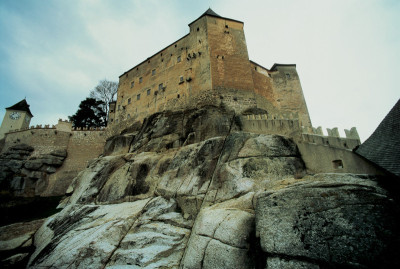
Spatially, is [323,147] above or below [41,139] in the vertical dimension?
below

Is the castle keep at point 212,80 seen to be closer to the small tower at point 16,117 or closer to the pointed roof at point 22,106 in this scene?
the small tower at point 16,117

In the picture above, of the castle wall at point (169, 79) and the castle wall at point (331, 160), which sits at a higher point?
the castle wall at point (169, 79)

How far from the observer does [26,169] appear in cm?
2327

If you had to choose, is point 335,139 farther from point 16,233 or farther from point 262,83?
point 16,233

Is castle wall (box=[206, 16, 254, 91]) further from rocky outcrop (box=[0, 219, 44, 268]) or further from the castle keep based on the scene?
rocky outcrop (box=[0, 219, 44, 268])

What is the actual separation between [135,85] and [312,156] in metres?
21.7

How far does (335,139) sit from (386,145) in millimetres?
3050

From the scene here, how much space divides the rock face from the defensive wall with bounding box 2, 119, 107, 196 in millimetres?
7944

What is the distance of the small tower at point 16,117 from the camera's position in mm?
32250

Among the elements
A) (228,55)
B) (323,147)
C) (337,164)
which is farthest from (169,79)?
(337,164)

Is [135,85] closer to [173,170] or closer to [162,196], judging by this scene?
[173,170]

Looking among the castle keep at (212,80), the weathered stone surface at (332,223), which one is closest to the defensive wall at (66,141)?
the castle keep at (212,80)

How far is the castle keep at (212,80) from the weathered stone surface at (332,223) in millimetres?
11974

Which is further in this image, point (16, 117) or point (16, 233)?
point (16, 117)
